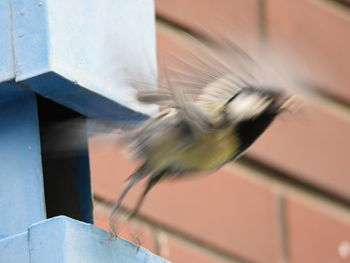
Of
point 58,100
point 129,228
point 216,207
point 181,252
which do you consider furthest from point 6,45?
point 216,207

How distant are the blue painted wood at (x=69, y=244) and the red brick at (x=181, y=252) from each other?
0.86 metres

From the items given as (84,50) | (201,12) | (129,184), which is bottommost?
(201,12)

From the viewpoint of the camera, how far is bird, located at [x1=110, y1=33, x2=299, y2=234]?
1283 millimetres

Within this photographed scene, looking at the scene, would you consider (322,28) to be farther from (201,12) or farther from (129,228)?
(129,228)

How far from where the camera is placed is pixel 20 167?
127 centimetres

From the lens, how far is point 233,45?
4.16 ft

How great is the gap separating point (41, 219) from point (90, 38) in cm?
17

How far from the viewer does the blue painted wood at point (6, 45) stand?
4.13ft

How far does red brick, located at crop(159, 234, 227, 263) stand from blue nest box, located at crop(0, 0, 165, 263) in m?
0.73

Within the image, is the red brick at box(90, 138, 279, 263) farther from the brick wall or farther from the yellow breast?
the yellow breast

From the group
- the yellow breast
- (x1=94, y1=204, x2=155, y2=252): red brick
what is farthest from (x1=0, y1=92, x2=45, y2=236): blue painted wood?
(x1=94, y1=204, x2=155, y2=252): red brick

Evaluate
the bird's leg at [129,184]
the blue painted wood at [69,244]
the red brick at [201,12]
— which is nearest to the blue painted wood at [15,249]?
the blue painted wood at [69,244]

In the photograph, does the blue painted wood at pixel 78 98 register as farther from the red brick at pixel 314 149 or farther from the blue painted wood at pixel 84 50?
the red brick at pixel 314 149

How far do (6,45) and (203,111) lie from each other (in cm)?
19
